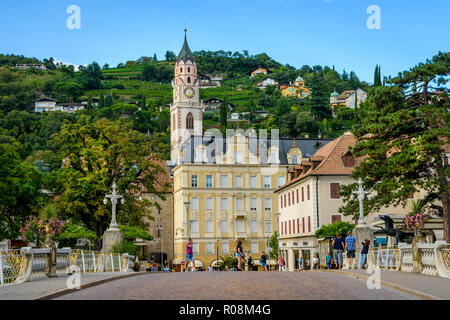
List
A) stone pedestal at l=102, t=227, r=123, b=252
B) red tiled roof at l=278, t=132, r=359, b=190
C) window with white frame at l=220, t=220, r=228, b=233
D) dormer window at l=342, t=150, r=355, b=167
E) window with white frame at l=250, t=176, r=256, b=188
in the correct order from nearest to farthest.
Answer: stone pedestal at l=102, t=227, r=123, b=252 → red tiled roof at l=278, t=132, r=359, b=190 → dormer window at l=342, t=150, r=355, b=167 → window with white frame at l=220, t=220, r=228, b=233 → window with white frame at l=250, t=176, r=256, b=188

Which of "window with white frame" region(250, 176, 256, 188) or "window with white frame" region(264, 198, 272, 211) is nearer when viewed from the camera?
"window with white frame" region(250, 176, 256, 188)

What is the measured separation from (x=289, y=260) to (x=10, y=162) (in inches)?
1249

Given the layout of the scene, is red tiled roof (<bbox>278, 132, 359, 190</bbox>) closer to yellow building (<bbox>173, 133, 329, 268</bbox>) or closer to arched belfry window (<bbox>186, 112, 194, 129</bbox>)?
yellow building (<bbox>173, 133, 329, 268</bbox>)

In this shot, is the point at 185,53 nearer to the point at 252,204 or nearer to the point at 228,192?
the point at 228,192

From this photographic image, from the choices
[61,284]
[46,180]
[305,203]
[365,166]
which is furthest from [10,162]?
[61,284]

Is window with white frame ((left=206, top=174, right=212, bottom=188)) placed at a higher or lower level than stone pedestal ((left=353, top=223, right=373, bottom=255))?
higher

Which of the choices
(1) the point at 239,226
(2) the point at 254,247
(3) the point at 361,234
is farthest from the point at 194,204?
(3) the point at 361,234

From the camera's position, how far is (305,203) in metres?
69.2

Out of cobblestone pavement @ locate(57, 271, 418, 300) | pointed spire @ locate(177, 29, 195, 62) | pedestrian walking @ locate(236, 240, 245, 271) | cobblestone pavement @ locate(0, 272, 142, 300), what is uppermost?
pointed spire @ locate(177, 29, 195, 62)

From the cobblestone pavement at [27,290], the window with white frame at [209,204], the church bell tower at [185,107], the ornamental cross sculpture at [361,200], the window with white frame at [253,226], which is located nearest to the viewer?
the cobblestone pavement at [27,290]

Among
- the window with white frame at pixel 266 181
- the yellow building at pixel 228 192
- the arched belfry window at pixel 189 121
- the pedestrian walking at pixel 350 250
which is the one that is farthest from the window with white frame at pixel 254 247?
the pedestrian walking at pixel 350 250

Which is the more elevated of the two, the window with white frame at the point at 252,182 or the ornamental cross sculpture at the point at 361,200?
the window with white frame at the point at 252,182

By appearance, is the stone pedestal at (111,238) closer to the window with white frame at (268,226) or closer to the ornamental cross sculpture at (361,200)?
the ornamental cross sculpture at (361,200)

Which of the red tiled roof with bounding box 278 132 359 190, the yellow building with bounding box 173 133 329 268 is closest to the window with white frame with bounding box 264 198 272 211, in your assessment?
the yellow building with bounding box 173 133 329 268
